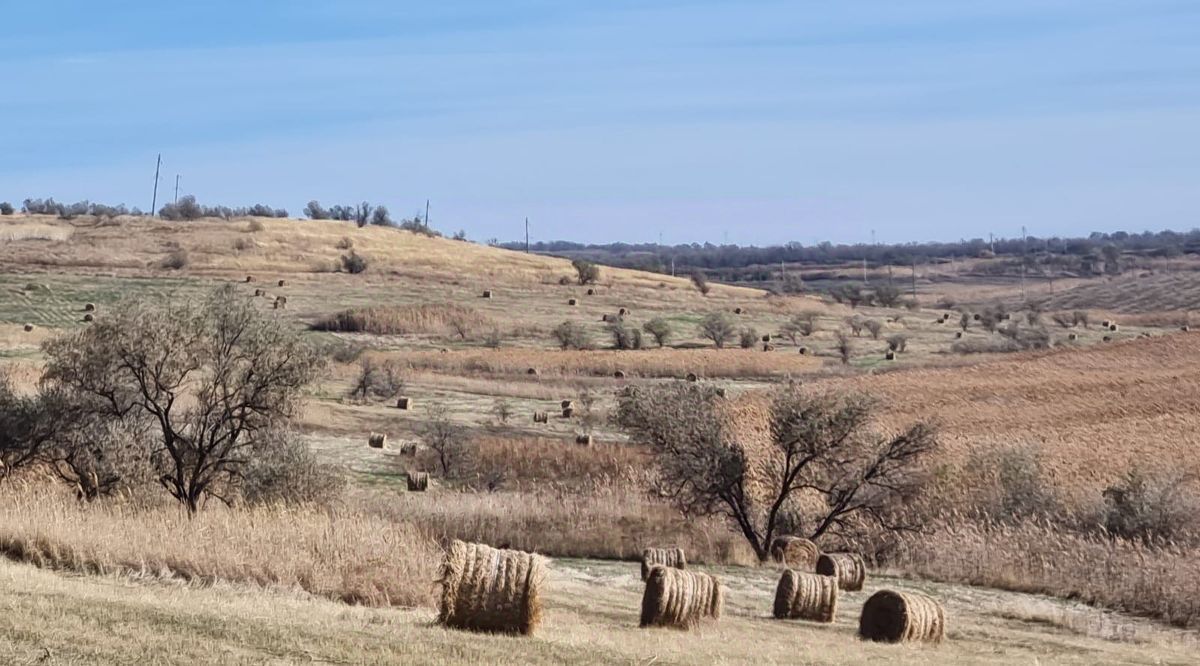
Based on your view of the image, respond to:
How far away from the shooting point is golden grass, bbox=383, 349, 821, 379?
64688mm

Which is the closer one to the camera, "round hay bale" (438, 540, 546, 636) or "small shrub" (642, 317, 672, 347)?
"round hay bale" (438, 540, 546, 636)

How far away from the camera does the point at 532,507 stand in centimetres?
3019

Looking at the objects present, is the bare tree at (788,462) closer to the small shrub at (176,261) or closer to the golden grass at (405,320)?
the golden grass at (405,320)

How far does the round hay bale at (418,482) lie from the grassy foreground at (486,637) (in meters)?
10.5

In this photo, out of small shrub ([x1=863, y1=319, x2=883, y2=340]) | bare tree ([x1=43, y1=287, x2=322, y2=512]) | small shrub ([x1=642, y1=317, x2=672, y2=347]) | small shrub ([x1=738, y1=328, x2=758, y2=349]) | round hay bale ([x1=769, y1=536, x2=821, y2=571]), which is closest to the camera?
bare tree ([x1=43, y1=287, x2=322, y2=512])

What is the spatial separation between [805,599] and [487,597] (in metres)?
6.65

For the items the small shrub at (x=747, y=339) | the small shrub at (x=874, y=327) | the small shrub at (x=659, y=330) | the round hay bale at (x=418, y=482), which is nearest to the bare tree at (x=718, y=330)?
the small shrub at (x=747, y=339)

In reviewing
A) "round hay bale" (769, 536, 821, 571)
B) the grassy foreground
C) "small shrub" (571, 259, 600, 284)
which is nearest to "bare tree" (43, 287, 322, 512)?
the grassy foreground

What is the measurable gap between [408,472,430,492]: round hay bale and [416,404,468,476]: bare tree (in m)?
3.58

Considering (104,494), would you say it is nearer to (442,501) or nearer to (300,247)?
(442,501)

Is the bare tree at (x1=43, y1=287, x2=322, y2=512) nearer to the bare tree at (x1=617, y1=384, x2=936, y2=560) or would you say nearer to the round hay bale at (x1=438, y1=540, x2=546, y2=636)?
the bare tree at (x1=617, y1=384, x2=936, y2=560)

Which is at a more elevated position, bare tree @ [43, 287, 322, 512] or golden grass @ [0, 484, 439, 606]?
bare tree @ [43, 287, 322, 512]

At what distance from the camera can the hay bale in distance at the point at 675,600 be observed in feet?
60.5

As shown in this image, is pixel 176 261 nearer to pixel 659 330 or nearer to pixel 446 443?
pixel 659 330
